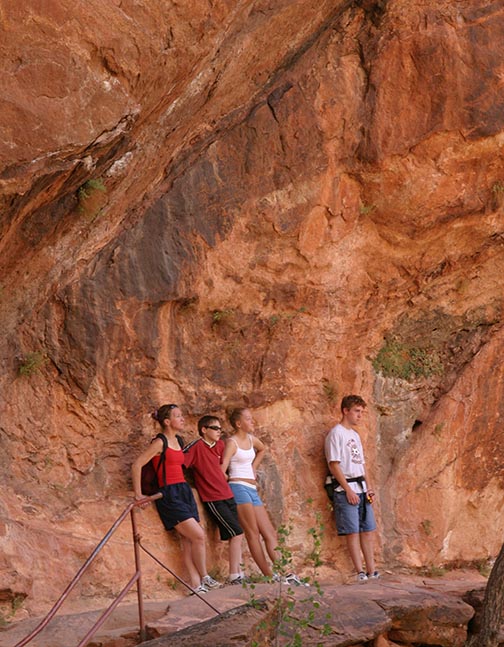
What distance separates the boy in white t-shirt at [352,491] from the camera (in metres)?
9.40

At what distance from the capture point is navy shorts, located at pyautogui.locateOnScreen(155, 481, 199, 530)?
847cm

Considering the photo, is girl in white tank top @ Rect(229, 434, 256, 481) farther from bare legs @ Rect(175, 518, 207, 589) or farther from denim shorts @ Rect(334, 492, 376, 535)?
denim shorts @ Rect(334, 492, 376, 535)

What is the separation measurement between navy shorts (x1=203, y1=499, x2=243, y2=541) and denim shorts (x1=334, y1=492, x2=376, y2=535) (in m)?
1.25

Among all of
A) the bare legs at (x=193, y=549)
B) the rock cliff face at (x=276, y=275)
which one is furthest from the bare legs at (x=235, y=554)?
the rock cliff face at (x=276, y=275)

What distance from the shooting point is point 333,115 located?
9.88 m

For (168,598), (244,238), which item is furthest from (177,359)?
(168,598)

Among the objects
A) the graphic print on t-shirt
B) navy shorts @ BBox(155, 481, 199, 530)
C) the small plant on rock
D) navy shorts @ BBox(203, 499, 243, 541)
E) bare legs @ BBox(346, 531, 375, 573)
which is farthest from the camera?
the graphic print on t-shirt

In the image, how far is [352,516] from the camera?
372 inches

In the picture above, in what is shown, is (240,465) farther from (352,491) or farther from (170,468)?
(352,491)

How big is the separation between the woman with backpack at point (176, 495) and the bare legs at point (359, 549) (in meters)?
1.64

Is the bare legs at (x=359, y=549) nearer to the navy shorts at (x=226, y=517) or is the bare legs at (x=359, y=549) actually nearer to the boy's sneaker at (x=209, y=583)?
the navy shorts at (x=226, y=517)

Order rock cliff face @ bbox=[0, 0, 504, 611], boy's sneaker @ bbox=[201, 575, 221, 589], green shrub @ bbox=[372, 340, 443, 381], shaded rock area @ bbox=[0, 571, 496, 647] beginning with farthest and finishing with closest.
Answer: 1. green shrub @ bbox=[372, 340, 443, 381]
2. rock cliff face @ bbox=[0, 0, 504, 611]
3. boy's sneaker @ bbox=[201, 575, 221, 589]
4. shaded rock area @ bbox=[0, 571, 496, 647]

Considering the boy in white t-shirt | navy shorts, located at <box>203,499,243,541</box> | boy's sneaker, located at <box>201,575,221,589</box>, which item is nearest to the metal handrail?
boy's sneaker, located at <box>201,575,221,589</box>

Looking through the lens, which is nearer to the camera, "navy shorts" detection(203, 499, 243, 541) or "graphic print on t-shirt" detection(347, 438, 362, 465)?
"navy shorts" detection(203, 499, 243, 541)
